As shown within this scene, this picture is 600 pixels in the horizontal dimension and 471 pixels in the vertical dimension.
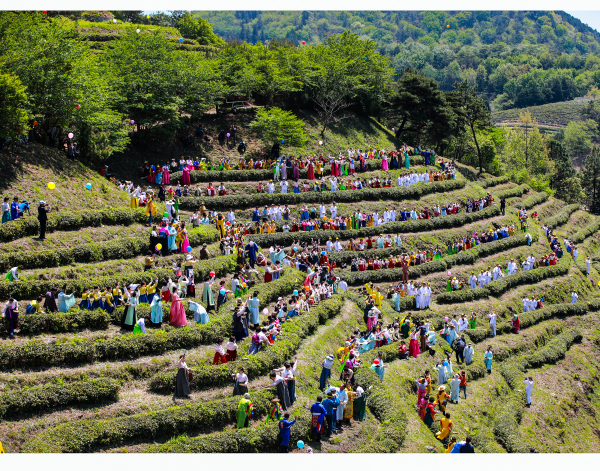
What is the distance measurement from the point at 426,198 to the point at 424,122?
13911mm

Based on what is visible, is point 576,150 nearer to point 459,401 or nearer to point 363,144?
point 363,144

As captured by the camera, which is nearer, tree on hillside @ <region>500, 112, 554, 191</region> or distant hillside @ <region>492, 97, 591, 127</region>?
tree on hillside @ <region>500, 112, 554, 191</region>

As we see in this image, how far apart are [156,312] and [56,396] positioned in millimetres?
5191

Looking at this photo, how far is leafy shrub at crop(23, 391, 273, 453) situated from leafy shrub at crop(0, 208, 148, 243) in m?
11.3

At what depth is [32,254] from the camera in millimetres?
22188

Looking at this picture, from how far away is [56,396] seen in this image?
53.0 feet

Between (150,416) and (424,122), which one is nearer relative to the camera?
Result: (150,416)

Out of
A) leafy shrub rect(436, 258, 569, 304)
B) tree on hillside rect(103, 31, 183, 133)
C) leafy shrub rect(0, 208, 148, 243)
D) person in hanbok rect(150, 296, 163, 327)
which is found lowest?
leafy shrub rect(436, 258, 569, 304)

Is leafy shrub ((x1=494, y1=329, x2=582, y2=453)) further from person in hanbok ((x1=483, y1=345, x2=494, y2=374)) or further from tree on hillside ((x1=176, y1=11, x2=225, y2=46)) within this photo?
tree on hillside ((x1=176, y1=11, x2=225, y2=46))

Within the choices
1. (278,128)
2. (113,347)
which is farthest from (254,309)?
(278,128)

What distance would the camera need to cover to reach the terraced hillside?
1612 centimetres

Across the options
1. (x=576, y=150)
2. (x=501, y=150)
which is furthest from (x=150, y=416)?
(x=576, y=150)

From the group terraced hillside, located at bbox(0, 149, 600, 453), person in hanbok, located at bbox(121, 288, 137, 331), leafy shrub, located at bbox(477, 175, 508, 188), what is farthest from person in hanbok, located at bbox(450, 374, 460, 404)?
leafy shrub, located at bbox(477, 175, 508, 188)

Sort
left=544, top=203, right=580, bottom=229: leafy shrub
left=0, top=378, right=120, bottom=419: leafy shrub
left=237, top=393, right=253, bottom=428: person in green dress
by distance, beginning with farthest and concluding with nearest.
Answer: left=544, top=203, right=580, bottom=229: leafy shrub, left=237, top=393, right=253, bottom=428: person in green dress, left=0, top=378, right=120, bottom=419: leafy shrub
